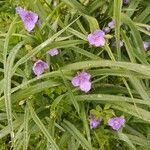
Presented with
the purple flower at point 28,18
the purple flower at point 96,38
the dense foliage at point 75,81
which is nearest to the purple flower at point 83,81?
the dense foliage at point 75,81

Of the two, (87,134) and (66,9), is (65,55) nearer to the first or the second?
(66,9)

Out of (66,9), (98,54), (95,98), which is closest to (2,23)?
(66,9)

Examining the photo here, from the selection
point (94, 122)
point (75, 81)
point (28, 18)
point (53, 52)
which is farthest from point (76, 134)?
point (28, 18)

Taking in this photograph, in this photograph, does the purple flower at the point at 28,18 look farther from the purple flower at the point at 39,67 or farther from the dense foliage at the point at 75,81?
the purple flower at the point at 39,67

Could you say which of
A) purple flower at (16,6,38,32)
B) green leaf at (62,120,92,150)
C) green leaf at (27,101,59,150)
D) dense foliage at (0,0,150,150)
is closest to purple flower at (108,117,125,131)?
dense foliage at (0,0,150,150)

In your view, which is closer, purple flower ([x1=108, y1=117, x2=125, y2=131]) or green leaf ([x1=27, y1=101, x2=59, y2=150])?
green leaf ([x1=27, y1=101, x2=59, y2=150])

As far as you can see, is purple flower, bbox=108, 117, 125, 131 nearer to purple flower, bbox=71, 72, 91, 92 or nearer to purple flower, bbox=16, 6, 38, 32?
purple flower, bbox=71, 72, 91, 92
